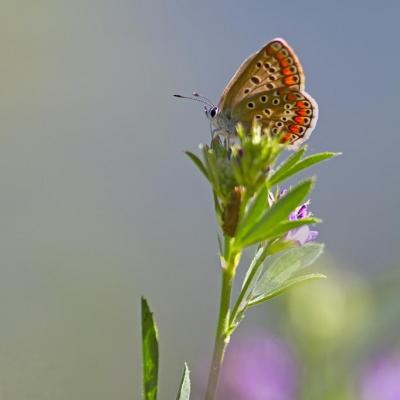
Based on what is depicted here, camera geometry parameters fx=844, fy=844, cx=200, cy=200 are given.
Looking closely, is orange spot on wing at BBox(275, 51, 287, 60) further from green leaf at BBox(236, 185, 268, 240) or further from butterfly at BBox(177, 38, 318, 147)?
green leaf at BBox(236, 185, 268, 240)

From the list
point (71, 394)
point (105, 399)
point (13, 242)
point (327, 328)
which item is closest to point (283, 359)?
point (327, 328)

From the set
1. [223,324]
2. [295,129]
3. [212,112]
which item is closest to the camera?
[223,324]

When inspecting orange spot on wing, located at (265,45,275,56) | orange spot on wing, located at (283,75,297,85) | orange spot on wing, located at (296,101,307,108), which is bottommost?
orange spot on wing, located at (296,101,307,108)

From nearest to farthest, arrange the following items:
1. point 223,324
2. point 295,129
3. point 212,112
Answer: point 223,324
point 295,129
point 212,112

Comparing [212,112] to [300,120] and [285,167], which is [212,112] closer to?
[300,120]

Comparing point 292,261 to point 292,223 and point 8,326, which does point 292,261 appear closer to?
point 292,223

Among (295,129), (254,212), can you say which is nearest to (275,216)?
(254,212)

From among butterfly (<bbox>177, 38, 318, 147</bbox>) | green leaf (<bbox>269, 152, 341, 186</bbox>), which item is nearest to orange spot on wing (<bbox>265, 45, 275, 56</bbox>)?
butterfly (<bbox>177, 38, 318, 147</bbox>)
